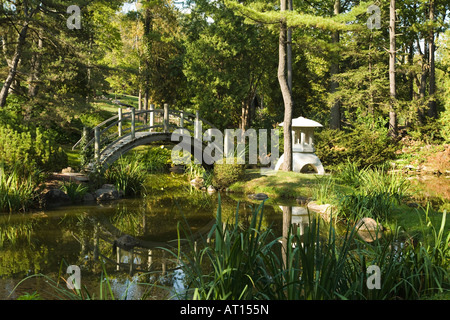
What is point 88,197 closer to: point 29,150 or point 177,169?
point 29,150

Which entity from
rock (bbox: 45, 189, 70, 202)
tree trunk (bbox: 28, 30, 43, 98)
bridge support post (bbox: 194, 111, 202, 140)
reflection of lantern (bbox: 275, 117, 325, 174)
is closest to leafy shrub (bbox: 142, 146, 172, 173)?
bridge support post (bbox: 194, 111, 202, 140)

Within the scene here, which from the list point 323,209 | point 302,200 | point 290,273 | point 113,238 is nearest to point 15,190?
point 113,238

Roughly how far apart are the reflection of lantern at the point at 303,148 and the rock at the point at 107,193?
6.38 meters

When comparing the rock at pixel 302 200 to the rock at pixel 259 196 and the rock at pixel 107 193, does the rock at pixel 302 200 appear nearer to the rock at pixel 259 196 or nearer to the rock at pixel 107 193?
the rock at pixel 259 196

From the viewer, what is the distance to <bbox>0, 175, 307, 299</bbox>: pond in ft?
16.8

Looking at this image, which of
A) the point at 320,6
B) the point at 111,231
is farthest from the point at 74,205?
the point at 320,6

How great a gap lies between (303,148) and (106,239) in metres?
9.92

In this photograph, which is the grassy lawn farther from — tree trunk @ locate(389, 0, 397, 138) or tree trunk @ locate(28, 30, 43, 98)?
tree trunk @ locate(28, 30, 43, 98)

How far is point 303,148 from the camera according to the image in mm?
15805

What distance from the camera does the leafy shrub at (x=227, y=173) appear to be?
14039mm

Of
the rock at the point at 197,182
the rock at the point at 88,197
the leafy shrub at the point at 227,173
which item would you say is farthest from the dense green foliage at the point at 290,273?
the rock at the point at 197,182

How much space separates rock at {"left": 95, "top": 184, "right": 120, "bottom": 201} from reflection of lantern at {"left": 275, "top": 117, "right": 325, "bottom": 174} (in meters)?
6.38

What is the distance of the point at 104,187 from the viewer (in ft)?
39.8
